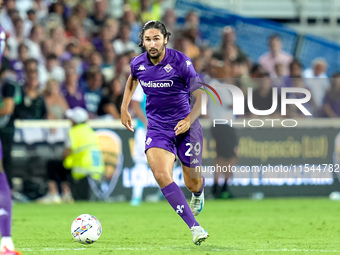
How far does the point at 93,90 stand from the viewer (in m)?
16.0

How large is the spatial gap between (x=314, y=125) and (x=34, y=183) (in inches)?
219

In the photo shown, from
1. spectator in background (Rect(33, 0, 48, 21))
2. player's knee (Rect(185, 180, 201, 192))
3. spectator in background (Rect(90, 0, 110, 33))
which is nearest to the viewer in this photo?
player's knee (Rect(185, 180, 201, 192))

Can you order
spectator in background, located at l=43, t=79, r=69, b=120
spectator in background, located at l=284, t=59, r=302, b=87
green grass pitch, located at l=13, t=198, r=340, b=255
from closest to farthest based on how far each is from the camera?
green grass pitch, located at l=13, t=198, r=340, b=255, spectator in background, located at l=43, t=79, r=69, b=120, spectator in background, located at l=284, t=59, r=302, b=87

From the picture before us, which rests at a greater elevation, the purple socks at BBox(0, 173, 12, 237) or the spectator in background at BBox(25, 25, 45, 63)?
the spectator in background at BBox(25, 25, 45, 63)

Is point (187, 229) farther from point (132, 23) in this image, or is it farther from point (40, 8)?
point (40, 8)

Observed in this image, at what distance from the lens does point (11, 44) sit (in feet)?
53.8

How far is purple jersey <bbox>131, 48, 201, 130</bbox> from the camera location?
8.78m

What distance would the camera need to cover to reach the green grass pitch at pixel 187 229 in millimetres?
8289

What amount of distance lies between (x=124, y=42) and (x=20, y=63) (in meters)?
2.63

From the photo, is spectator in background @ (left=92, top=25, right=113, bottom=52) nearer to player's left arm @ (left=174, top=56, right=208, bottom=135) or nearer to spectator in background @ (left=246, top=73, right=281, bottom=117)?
spectator in background @ (left=246, top=73, right=281, bottom=117)

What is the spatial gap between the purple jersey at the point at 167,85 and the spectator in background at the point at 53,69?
24.7 ft

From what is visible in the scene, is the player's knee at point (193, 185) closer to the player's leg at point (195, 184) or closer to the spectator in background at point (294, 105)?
the player's leg at point (195, 184)

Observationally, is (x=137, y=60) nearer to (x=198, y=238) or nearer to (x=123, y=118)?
(x=123, y=118)

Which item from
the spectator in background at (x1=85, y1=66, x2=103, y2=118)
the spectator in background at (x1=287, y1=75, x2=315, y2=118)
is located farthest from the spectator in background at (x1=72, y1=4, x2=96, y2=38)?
Result: the spectator in background at (x1=287, y1=75, x2=315, y2=118)
